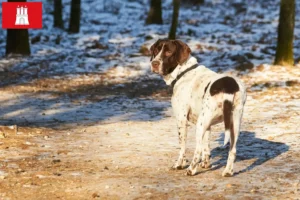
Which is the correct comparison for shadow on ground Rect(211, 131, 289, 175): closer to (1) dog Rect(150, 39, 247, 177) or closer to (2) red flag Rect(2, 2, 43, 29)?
(1) dog Rect(150, 39, 247, 177)

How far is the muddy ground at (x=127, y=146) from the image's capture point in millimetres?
7141

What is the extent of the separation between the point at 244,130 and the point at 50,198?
6.09 metres

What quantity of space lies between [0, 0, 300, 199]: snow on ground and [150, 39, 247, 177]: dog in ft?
1.33

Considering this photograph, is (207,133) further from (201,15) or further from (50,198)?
(201,15)

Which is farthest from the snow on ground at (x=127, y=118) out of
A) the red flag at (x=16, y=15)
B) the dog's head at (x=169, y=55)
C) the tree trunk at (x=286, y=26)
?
the dog's head at (x=169, y=55)

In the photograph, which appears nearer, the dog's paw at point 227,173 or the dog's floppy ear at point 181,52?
the dog's paw at point 227,173

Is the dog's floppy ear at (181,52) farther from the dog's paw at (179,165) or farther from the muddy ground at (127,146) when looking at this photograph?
the muddy ground at (127,146)

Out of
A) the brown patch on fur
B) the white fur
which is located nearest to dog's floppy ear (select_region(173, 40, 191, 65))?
the white fur

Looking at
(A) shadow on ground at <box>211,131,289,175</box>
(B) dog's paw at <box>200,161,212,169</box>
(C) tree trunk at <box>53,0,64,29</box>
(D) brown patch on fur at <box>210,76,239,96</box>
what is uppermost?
(D) brown patch on fur at <box>210,76,239,96</box>

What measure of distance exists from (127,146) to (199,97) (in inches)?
111

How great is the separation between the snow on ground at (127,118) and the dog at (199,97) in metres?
0.41

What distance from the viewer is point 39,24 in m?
30.2

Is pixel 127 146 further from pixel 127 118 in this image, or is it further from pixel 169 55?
pixel 127 118

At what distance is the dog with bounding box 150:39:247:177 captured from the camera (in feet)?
24.6
